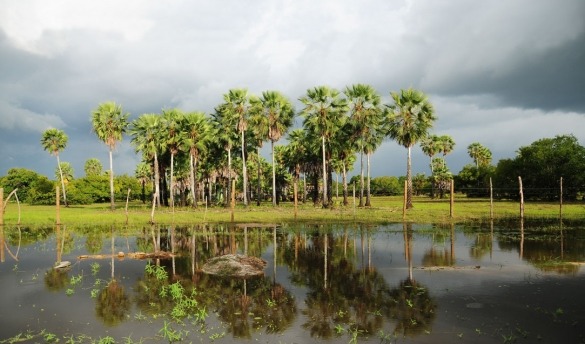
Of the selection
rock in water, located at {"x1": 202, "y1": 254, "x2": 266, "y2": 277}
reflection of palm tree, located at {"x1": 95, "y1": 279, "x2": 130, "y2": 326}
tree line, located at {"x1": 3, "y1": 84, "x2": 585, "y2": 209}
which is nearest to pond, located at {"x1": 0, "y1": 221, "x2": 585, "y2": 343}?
reflection of palm tree, located at {"x1": 95, "y1": 279, "x2": 130, "y2": 326}

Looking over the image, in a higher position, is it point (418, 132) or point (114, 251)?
point (418, 132)

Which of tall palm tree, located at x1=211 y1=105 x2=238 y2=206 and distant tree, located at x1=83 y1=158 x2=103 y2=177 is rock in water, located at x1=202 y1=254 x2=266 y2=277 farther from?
distant tree, located at x1=83 y1=158 x2=103 y2=177

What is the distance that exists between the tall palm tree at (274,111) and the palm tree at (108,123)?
61.6 feet

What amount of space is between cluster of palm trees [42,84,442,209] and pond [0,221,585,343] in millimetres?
26530

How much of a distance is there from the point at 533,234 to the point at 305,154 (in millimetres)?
42230

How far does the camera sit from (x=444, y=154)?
97250 millimetres

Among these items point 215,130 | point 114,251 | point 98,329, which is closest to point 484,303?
point 98,329

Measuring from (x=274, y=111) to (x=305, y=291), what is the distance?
44.7m

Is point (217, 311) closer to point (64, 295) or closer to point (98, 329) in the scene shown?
point (98, 329)

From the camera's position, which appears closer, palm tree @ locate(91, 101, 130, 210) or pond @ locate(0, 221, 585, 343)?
pond @ locate(0, 221, 585, 343)

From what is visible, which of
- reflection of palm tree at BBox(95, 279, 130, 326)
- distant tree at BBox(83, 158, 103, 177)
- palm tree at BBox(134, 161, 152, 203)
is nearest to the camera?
reflection of palm tree at BBox(95, 279, 130, 326)

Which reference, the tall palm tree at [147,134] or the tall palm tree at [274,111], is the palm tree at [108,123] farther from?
the tall palm tree at [274,111]

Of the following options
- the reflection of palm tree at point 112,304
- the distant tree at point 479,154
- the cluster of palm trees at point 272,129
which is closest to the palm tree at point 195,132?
the cluster of palm trees at point 272,129

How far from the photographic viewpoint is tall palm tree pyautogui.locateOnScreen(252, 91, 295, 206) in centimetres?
5675
